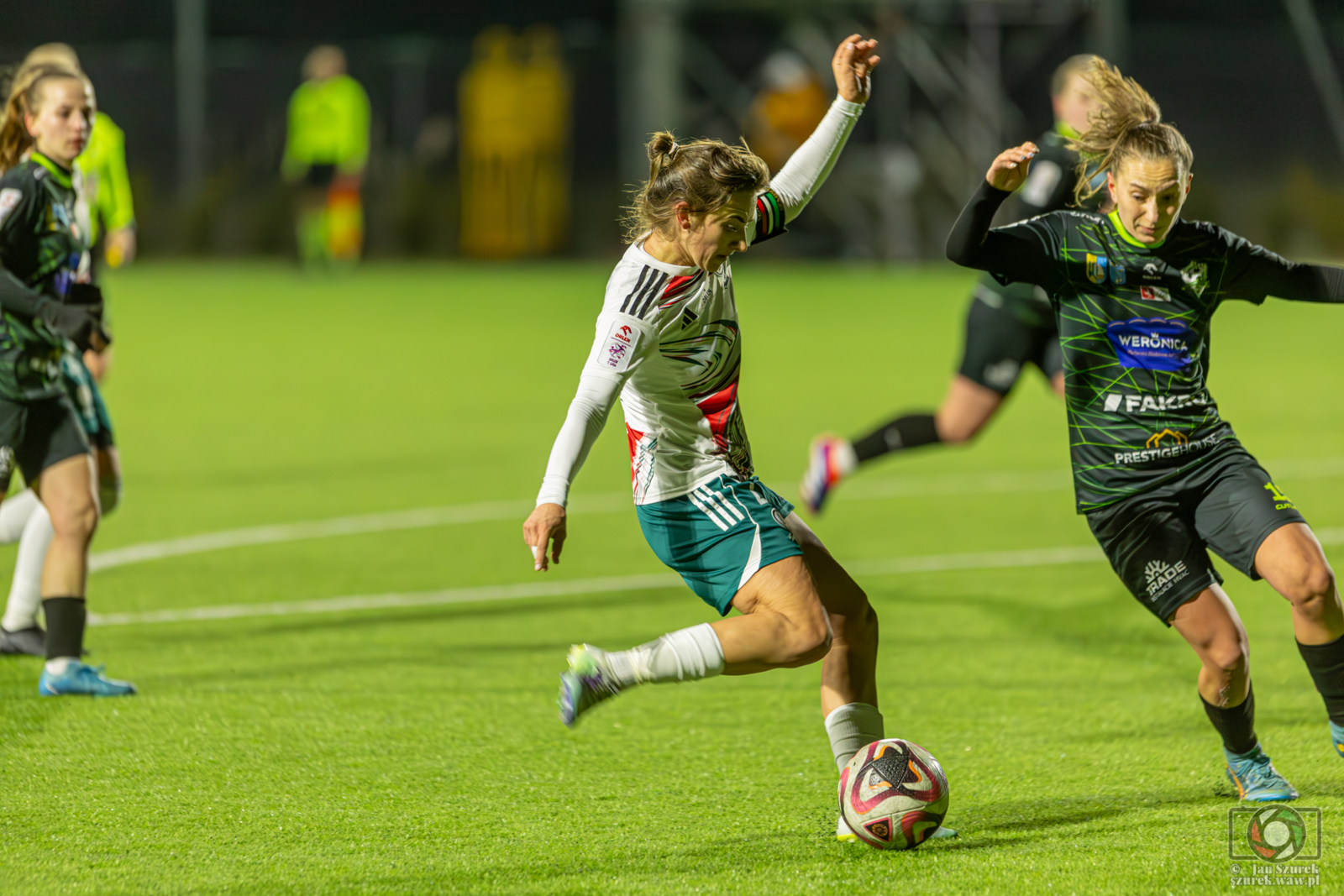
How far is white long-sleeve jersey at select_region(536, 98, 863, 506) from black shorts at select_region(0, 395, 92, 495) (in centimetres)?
231

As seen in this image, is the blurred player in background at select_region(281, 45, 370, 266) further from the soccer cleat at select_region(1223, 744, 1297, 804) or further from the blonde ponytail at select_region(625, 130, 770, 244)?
the soccer cleat at select_region(1223, 744, 1297, 804)

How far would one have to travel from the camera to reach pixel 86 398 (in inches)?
225

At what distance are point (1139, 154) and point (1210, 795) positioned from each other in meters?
1.69

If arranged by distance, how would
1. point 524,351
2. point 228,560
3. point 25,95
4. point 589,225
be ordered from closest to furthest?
point 25,95 < point 228,560 < point 524,351 < point 589,225

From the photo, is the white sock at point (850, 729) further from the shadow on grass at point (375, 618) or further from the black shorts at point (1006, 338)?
the black shorts at point (1006, 338)

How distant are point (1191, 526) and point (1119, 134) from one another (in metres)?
1.05

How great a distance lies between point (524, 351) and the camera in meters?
16.3

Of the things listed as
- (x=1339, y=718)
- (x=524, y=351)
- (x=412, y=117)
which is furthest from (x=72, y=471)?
(x=412, y=117)

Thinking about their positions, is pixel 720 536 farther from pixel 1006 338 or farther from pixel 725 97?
pixel 725 97

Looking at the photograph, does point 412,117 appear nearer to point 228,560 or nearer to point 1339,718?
point 228,560

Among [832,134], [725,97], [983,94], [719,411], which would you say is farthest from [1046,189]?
[725,97]

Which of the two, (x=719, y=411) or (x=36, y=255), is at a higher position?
(x=36, y=255)

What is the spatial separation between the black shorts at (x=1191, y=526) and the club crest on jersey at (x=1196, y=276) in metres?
0.42

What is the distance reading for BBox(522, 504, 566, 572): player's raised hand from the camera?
144 inches
